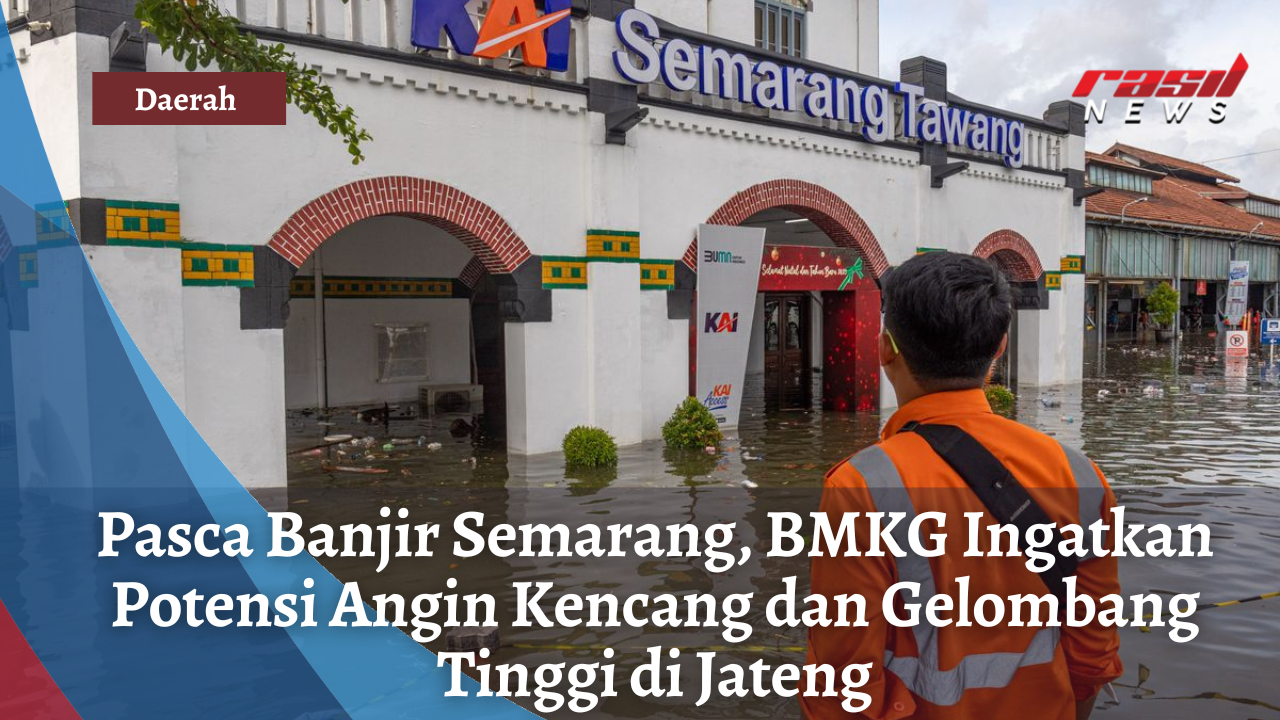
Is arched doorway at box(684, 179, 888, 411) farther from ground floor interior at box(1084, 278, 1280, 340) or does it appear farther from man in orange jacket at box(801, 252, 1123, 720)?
ground floor interior at box(1084, 278, 1280, 340)

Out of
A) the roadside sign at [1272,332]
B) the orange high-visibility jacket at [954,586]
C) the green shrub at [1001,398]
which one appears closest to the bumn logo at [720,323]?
the green shrub at [1001,398]

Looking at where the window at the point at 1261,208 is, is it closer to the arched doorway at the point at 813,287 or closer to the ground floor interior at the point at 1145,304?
the ground floor interior at the point at 1145,304

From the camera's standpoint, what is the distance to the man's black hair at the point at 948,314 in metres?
2.36

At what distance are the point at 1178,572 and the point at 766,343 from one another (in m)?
12.6

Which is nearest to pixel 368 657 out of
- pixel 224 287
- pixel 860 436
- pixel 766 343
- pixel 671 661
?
pixel 671 661

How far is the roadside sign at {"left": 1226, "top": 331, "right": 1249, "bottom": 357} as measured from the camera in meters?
28.8

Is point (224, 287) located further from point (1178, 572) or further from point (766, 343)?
point (766, 343)

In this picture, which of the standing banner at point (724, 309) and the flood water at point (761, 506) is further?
the standing banner at point (724, 309)

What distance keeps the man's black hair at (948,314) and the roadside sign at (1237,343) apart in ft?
102

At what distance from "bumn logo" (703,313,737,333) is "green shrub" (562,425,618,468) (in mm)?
3086

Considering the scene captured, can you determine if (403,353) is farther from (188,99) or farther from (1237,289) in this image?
(1237,289)

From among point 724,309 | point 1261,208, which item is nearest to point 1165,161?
point 1261,208

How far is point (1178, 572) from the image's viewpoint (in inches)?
293

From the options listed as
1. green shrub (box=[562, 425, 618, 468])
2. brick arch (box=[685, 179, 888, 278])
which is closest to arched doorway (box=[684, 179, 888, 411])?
brick arch (box=[685, 179, 888, 278])
